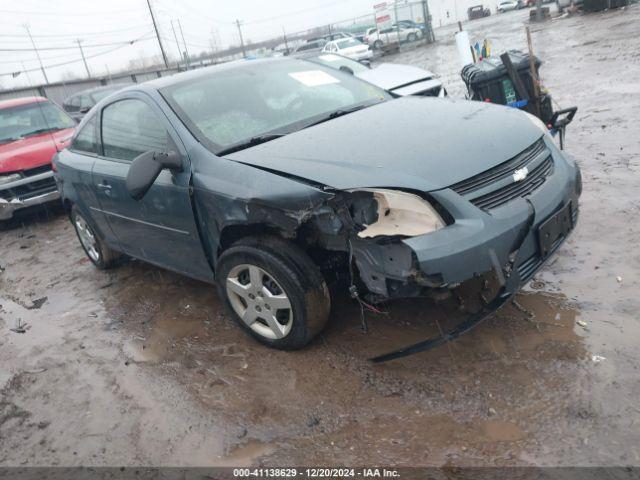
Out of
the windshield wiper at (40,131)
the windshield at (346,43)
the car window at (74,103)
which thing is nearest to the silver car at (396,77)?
the windshield wiper at (40,131)

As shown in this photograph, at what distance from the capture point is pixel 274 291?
2938mm

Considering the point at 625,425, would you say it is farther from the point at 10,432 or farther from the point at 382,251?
the point at 10,432

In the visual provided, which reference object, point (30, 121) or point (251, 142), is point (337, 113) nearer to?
point (251, 142)

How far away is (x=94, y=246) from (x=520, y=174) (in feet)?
13.1

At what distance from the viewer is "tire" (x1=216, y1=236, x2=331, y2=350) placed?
9.05ft

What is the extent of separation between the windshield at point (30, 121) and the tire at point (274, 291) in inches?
250

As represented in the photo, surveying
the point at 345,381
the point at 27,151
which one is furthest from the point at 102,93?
the point at 345,381

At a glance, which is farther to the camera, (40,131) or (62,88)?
(62,88)

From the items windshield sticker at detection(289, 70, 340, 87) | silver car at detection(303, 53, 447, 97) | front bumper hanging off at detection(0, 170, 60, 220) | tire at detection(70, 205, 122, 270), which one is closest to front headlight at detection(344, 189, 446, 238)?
windshield sticker at detection(289, 70, 340, 87)

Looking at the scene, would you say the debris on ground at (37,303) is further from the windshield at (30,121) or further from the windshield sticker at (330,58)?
the windshield sticker at (330,58)

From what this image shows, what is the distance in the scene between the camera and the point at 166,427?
2.69 meters

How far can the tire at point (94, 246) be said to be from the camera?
191 inches

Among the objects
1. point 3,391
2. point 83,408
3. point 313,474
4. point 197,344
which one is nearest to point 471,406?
point 313,474

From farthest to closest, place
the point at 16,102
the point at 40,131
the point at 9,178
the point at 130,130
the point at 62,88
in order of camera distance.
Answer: the point at 62,88 → the point at 16,102 → the point at 40,131 → the point at 9,178 → the point at 130,130
